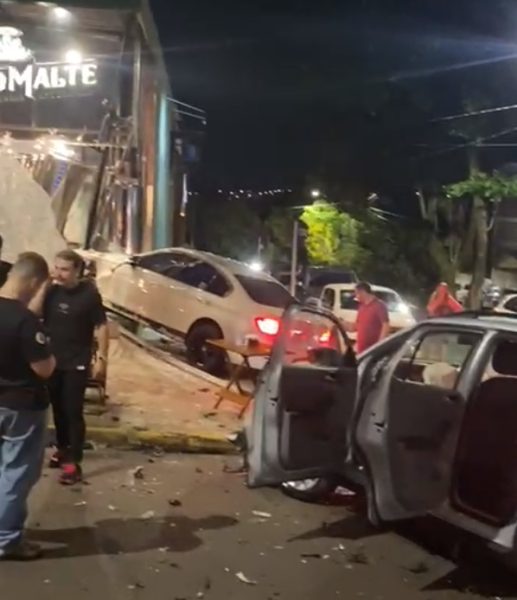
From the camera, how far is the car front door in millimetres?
5785

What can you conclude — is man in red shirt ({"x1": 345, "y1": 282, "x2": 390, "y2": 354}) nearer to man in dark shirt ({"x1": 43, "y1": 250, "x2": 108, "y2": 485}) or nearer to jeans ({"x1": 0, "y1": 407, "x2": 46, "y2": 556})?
man in dark shirt ({"x1": 43, "y1": 250, "x2": 108, "y2": 485})

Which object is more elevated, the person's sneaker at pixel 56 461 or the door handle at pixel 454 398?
the door handle at pixel 454 398

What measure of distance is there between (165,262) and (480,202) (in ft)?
65.4

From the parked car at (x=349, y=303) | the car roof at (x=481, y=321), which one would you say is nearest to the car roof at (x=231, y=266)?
the parked car at (x=349, y=303)

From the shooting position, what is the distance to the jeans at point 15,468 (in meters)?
5.70

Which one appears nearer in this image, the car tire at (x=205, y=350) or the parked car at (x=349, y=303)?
the car tire at (x=205, y=350)

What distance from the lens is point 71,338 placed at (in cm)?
754

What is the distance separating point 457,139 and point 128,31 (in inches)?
672

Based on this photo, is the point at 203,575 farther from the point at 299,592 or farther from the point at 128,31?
the point at 128,31

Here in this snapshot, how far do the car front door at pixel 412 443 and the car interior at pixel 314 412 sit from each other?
1.09ft

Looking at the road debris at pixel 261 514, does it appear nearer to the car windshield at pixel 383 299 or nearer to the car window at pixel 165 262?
the car window at pixel 165 262

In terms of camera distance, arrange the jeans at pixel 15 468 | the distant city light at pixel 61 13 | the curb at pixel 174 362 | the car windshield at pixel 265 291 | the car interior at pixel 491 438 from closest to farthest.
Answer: the jeans at pixel 15 468
the car interior at pixel 491 438
the curb at pixel 174 362
the car windshield at pixel 265 291
the distant city light at pixel 61 13

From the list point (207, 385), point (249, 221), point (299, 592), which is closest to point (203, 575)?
point (299, 592)

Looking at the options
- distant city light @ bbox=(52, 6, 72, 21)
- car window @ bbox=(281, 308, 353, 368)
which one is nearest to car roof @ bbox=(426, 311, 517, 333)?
car window @ bbox=(281, 308, 353, 368)
